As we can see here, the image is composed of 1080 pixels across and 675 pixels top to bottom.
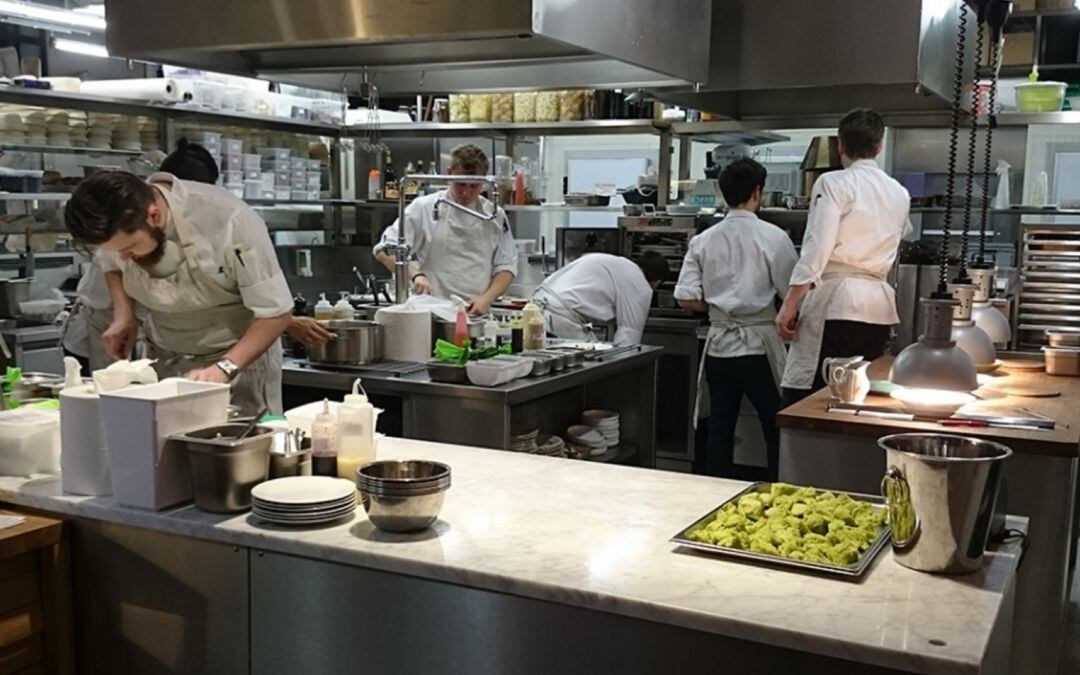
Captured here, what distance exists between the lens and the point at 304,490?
7.30ft

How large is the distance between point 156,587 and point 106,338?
1.60 metres

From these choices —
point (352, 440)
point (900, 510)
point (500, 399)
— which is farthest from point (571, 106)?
point (900, 510)

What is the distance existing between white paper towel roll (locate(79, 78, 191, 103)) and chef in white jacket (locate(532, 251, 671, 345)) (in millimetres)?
2542

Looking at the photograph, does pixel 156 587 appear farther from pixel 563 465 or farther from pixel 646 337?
pixel 646 337

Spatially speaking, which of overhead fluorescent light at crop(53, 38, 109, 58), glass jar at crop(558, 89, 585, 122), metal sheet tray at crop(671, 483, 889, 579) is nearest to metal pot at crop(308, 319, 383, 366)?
metal sheet tray at crop(671, 483, 889, 579)

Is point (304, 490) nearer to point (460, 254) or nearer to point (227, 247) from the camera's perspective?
point (227, 247)

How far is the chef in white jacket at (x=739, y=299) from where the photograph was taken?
5.32 meters

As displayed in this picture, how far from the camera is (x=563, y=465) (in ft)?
8.84

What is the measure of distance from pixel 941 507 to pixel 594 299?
3511 millimetres

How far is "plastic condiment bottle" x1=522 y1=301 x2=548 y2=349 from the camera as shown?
14.7 ft

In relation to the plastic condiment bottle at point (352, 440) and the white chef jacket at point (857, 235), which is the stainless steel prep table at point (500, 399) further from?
the plastic condiment bottle at point (352, 440)

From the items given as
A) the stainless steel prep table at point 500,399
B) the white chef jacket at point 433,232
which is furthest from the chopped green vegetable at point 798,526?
Result: the white chef jacket at point 433,232

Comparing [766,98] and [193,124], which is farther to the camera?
[193,124]

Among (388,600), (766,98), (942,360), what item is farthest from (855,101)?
(388,600)
